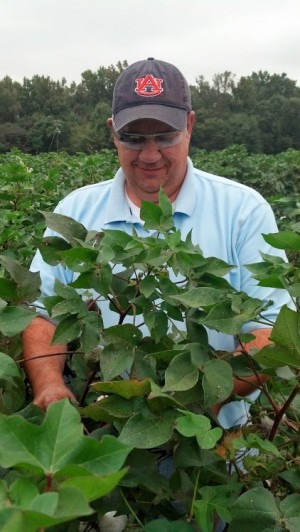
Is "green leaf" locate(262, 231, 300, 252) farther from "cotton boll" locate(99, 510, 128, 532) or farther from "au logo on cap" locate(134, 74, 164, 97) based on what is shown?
"au logo on cap" locate(134, 74, 164, 97)

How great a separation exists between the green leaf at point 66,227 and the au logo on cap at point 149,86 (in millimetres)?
1568

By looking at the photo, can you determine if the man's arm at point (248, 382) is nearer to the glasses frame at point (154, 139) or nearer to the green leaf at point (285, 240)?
the green leaf at point (285, 240)

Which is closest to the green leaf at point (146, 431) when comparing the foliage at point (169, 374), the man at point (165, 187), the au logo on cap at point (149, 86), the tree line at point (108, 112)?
the foliage at point (169, 374)

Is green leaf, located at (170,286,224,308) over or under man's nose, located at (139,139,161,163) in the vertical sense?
over

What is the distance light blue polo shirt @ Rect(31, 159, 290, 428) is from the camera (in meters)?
2.45

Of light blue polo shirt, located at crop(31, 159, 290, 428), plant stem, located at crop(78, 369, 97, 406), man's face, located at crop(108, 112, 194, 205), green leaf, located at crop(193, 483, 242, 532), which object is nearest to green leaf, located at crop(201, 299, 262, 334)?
green leaf, located at crop(193, 483, 242, 532)

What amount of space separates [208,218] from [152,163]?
29 centimetres

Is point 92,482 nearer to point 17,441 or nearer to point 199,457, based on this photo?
point 17,441

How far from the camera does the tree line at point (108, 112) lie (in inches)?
1917

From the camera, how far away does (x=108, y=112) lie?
50.6 m

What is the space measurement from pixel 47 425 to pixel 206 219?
194 centimetres

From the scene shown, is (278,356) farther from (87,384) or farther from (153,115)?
(153,115)

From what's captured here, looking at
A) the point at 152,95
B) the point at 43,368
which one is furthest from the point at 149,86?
the point at 43,368

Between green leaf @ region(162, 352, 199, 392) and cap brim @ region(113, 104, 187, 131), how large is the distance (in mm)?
1698
